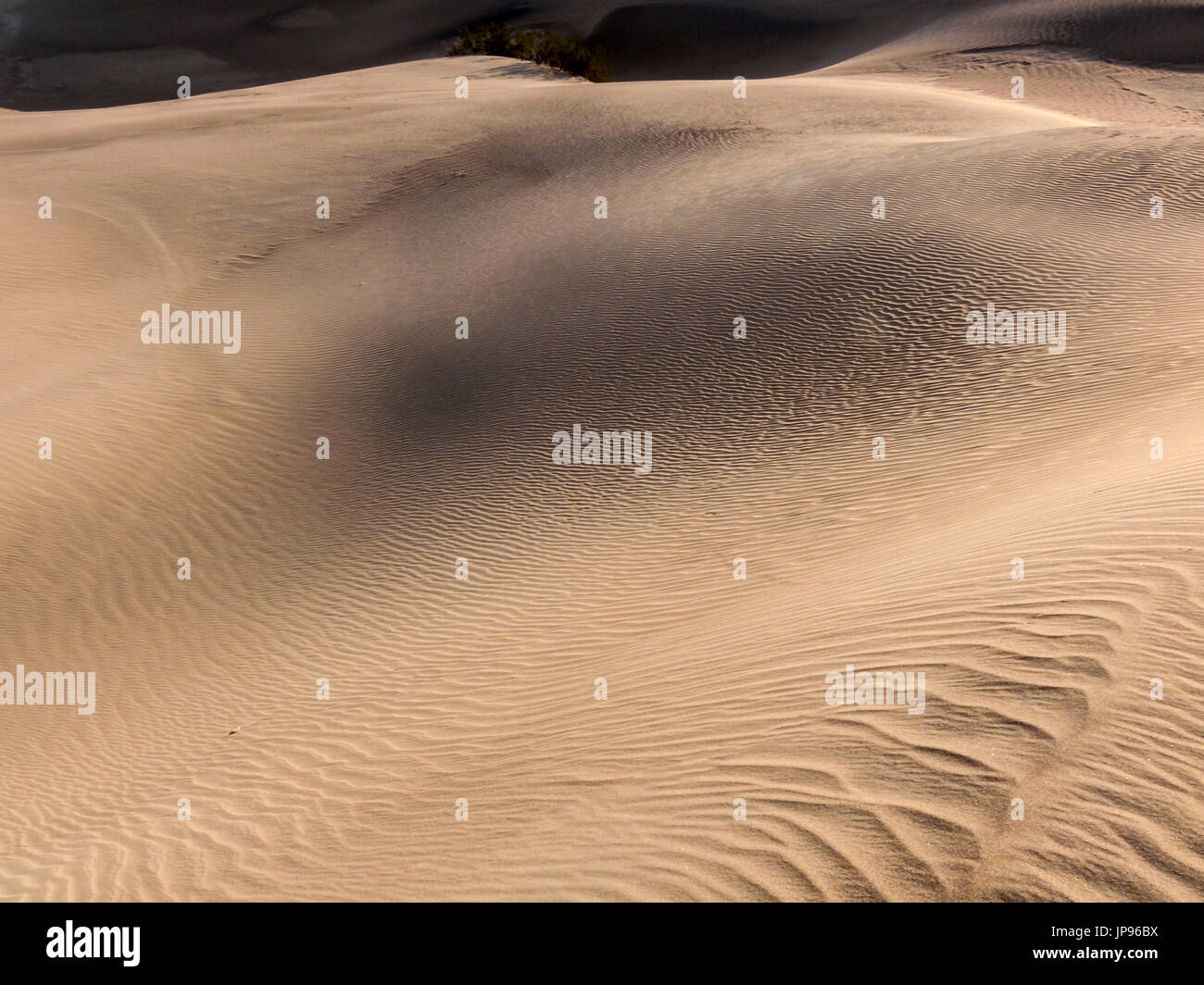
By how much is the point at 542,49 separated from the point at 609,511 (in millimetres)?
28969

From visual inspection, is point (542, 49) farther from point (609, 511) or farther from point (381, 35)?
→ point (609, 511)

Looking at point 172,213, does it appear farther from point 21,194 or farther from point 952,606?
point 952,606

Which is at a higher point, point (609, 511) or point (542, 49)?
point (542, 49)

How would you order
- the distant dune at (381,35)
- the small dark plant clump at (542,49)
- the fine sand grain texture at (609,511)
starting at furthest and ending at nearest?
the distant dune at (381,35) < the small dark plant clump at (542,49) < the fine sand grain texture at (609,511)

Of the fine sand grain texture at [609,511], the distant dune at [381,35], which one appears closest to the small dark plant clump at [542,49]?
the distant dune at [381,35]

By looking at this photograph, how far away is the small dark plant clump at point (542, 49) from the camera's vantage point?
1345 inches

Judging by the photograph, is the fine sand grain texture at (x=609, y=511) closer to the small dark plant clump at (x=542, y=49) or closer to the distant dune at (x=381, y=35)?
the small dark plant clump at (x=542, y=49)

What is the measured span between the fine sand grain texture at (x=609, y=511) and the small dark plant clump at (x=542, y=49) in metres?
13.0

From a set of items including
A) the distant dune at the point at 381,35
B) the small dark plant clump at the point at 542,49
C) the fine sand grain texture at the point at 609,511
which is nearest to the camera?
the fine sand grain texture at the point at 609,511

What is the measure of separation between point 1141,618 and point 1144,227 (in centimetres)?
1124

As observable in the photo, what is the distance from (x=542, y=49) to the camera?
34250mm

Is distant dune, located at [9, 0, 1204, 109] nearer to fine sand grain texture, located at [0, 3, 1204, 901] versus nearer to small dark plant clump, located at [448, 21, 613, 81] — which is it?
small dark plant clump, located at [448, 21, 613, 81]

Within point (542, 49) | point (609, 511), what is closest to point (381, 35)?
point (542, 49)

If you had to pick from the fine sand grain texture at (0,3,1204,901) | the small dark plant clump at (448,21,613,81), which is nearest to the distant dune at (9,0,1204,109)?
the small dark plant clump at (448,21,613,81)
